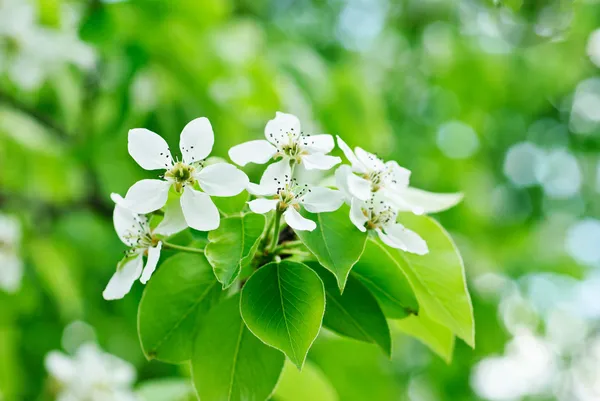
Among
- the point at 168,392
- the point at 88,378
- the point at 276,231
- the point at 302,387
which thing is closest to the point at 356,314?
the point at 276,231

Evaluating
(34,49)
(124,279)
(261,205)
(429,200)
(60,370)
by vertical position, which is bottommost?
(60,370)

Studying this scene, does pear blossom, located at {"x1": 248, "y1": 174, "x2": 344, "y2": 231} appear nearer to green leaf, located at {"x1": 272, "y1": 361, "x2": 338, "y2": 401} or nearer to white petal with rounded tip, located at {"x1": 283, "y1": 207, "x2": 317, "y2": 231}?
white petal with rounded tip, located at {"x1": 283, "y1": 207, "x2": 317, "y2": 231}

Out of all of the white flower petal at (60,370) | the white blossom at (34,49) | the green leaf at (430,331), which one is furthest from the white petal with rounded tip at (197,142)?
the white blossom at (34,49)

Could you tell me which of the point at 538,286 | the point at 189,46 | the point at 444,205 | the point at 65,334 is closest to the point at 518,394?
the point at 538,286

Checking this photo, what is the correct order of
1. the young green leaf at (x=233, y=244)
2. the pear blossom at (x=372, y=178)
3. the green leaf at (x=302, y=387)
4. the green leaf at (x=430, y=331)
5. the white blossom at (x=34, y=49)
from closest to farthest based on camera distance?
the young green leaf at (x=233, y=244), the pear blossom at (x=372, y=178), the green leaf at (x=430, y=331), the green leaf at (x=302, y=387), the white blossom at (x=34, y=49)

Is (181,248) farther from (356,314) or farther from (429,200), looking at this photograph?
(429,200)

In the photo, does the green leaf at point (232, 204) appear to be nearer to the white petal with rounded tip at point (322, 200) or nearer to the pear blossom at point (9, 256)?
the white petal with rounded tip at point (322, 200)
